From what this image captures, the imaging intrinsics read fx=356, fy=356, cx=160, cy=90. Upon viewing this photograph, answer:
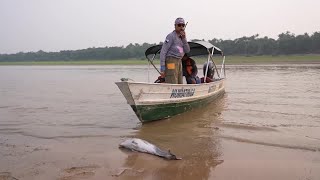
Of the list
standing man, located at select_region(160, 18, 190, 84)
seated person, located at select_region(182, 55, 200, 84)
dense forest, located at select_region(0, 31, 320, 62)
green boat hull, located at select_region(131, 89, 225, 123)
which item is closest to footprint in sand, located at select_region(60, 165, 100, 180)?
green boat hull, located at select_region(131, 89, 225, 123)

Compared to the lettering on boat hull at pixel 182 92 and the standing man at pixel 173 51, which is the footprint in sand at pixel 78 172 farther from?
the standing man at pixel 173 51

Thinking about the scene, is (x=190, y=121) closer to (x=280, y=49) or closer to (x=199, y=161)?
(x=199, y=161)

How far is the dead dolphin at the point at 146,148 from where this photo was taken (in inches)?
212

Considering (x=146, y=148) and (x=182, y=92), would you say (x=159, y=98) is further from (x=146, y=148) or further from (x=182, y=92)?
(x=146, y=148)

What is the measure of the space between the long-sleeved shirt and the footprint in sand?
407 cm

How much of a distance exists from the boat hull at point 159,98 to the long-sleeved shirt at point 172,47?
0.72 metres

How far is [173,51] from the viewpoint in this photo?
8.54m

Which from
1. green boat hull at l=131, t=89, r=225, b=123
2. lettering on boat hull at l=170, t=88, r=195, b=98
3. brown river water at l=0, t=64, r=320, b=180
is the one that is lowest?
brown river water at l=0, t=64, r=320, b=180

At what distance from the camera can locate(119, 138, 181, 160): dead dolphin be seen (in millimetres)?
5375

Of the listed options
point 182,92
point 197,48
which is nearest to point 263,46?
point 197,48

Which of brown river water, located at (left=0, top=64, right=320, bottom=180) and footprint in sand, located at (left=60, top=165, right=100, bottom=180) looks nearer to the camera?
footprint in sand, located at (left=60, top=165, right=100, bottom=180)

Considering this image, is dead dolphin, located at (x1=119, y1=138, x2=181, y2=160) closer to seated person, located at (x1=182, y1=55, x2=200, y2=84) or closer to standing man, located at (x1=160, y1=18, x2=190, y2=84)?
standing man, located at (x1=160, y1=18, x2=190, y2=84)

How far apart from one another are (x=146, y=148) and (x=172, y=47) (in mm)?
3422

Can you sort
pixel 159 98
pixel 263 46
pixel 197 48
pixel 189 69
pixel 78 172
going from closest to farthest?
pixel 78 172 < pixel 159 98 < pixel 189 69 < pixel 197 48 < pixel 263 46
